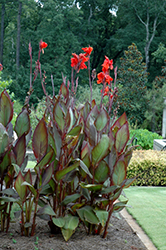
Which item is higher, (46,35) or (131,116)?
(46,35)

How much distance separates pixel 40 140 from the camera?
Result: 188cm

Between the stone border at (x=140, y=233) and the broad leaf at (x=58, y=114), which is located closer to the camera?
the broad leaf at (x=58, y=114)

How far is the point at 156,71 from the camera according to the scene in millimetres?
22188

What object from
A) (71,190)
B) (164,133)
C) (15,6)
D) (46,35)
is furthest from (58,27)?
(71,190)

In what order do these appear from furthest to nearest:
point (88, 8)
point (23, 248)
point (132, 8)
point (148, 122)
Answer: point (88, 8) → point (132, 8) → point (148, 122) → point (23, 248)

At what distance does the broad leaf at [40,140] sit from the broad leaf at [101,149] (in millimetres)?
335

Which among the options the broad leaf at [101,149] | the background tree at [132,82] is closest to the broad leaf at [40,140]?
the broad leaf at [101,149]

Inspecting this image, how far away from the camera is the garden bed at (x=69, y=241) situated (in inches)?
75.3

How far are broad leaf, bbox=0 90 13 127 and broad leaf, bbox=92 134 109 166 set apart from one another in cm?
66

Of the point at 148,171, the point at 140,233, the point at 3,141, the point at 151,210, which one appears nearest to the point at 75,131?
the point at 3,141

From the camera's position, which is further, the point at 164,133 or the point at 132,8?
the point at 132,8

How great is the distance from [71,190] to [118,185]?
0.41 m

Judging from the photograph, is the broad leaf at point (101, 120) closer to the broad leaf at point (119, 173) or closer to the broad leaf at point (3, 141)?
the broad leaf at point (119, 173)

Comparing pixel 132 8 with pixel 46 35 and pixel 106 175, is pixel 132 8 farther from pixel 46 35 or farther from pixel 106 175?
pixel 106 175
